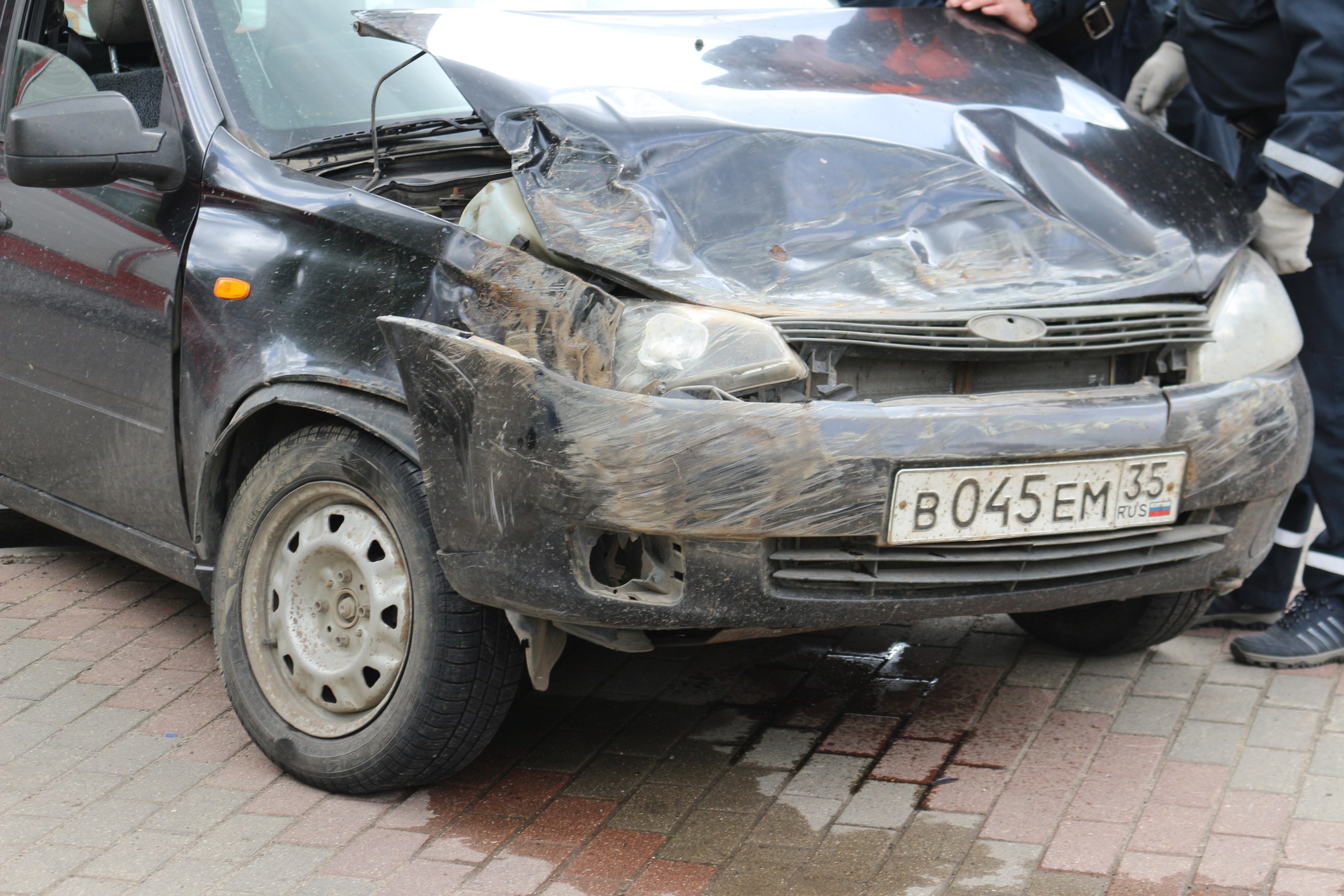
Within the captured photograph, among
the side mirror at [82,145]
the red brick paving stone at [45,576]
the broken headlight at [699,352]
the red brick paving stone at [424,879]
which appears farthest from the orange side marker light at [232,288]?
the red brick paving stone at [45,576]

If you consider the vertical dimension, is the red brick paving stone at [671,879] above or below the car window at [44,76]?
below

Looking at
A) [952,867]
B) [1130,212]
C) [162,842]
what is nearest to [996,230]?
[1130,212]

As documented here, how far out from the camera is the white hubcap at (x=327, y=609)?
2.87 m

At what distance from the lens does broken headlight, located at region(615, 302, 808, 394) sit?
254cm

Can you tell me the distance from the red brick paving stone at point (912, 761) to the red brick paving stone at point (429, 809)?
87 cm

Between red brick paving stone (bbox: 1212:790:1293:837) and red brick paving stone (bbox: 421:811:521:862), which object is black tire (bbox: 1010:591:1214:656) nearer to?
red brick paving stone (bbox: 1212:790:1293:837)

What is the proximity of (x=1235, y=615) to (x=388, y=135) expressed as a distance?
2584mm

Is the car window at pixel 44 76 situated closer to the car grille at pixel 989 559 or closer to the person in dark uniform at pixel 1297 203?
the car grille at pixel 989 559

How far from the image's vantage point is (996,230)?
9.78ft

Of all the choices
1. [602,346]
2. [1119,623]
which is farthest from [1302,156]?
[602,346]

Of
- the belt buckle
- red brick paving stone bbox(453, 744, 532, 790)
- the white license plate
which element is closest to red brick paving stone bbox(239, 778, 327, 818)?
red brick paving stone bbox(453, 744, 532, 790)

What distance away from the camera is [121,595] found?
166 inches

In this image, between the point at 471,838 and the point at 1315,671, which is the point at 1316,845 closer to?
the point at 1315,671

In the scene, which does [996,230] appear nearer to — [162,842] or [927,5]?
[927,5]
